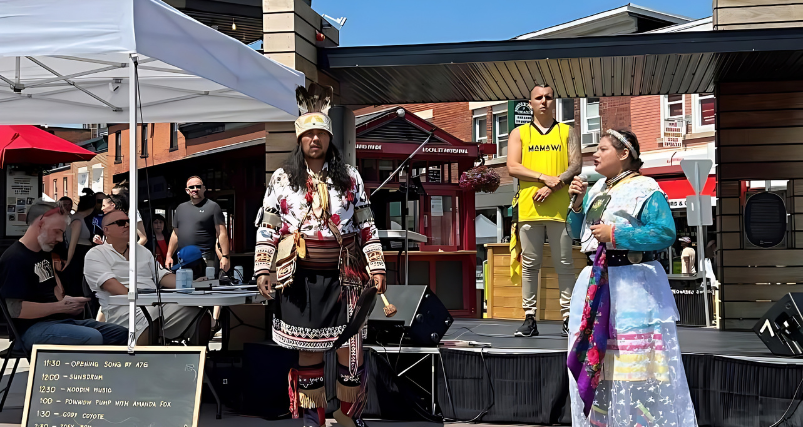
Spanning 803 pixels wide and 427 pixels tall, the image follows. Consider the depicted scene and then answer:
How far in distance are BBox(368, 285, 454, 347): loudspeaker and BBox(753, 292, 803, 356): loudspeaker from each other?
1944 millimetres

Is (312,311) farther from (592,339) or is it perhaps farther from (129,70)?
(129,70)

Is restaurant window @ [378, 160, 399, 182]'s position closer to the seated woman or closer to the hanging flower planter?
the hanging flower planter

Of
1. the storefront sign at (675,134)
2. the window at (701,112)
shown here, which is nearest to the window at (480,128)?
the storefront sign at (675,134)

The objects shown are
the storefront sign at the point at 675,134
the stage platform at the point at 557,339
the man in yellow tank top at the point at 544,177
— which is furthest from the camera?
the storefront sign at the point at 675,134

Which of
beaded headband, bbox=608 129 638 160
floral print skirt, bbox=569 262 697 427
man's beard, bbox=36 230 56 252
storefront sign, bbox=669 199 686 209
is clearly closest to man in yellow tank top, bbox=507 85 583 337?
beaded headband, bbox=608 129 638 160

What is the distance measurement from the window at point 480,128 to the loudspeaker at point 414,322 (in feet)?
72.2

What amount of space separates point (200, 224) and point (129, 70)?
3697 mm

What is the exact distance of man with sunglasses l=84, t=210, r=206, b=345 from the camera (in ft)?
17.6

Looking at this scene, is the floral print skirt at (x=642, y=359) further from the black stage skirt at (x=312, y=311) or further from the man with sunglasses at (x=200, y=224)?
the man with sunglasses at (x=200, y=224)

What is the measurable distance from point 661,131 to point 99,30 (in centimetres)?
2111

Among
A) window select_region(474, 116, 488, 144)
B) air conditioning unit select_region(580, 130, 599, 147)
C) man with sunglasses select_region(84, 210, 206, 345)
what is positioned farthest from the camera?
window select_region(474, 116, 488, 144)

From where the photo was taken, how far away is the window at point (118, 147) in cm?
3145

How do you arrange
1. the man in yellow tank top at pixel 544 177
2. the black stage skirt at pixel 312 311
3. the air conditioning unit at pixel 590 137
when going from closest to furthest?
the black stage skirt at pixel 312 311, the man in yellow tank top at pixel 544 177, the air conditioning unit at pixel 590 137

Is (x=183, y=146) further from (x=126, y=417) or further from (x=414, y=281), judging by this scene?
(x=126, y=417)
